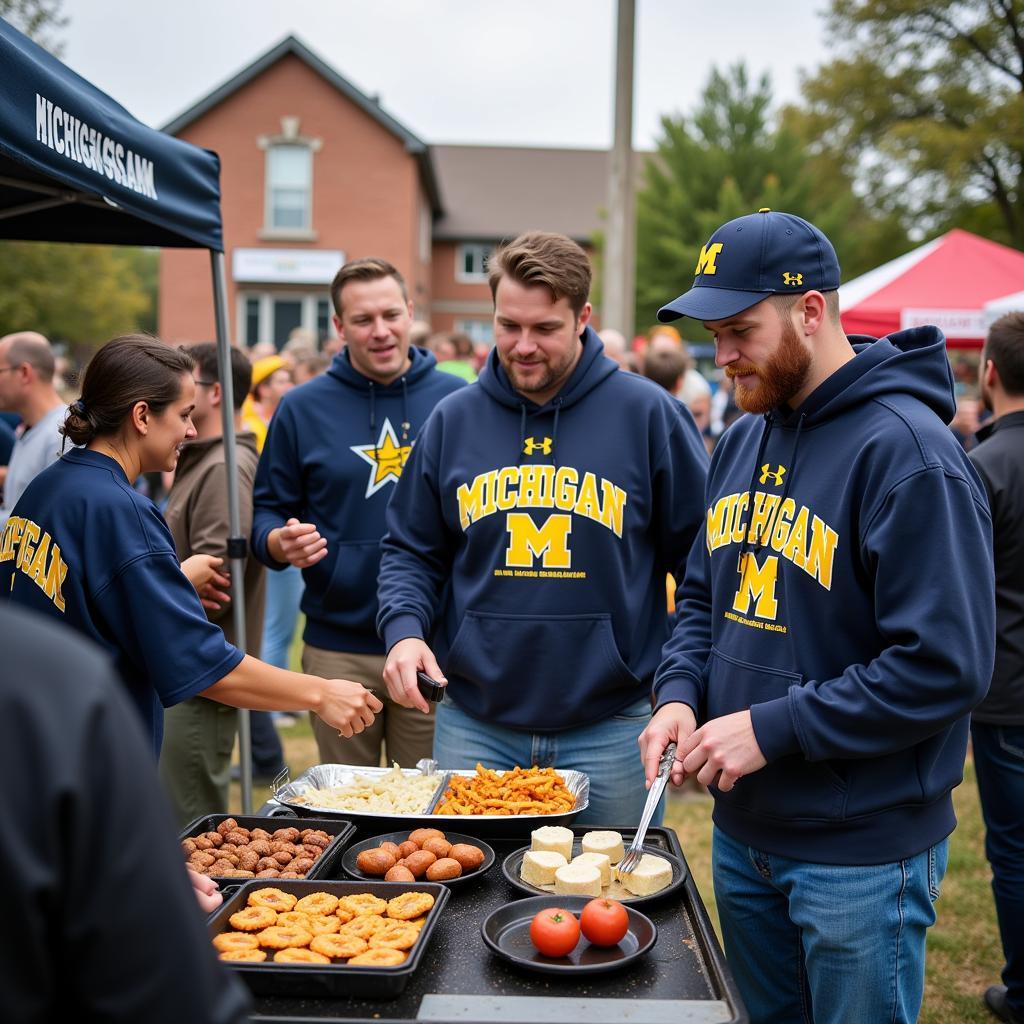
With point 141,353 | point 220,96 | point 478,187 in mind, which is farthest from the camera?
point 478,187

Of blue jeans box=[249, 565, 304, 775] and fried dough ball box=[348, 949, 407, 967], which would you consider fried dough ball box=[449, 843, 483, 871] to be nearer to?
fried dough ball box=[348, 949, 407, 967]

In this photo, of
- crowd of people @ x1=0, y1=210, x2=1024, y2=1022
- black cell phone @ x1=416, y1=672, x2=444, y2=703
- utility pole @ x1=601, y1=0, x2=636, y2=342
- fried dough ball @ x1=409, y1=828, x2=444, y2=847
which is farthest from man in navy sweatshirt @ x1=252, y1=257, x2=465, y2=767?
utility pole @ x1=601, y1=0, x2=636, y2=342

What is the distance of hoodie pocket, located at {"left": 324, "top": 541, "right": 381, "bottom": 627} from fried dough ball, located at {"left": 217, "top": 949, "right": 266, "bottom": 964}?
2.19 meters

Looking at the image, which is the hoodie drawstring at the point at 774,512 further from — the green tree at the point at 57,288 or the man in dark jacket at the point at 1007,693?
the green tree at the point at 57,288

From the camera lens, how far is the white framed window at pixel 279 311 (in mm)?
27188

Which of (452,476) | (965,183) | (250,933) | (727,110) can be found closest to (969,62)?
(965,183)

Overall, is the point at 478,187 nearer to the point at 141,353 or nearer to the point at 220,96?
the point at 220,96

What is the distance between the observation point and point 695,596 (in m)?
2.88

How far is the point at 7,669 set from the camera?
857mm

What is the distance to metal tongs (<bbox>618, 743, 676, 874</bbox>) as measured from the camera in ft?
7.63

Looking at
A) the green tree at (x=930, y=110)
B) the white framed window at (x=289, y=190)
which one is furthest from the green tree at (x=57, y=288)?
the green tree at (x=930, y=110)

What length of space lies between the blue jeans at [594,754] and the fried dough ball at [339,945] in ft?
3.91

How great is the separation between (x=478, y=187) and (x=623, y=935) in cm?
3655

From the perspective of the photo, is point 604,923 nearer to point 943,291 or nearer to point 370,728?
point 370,728
